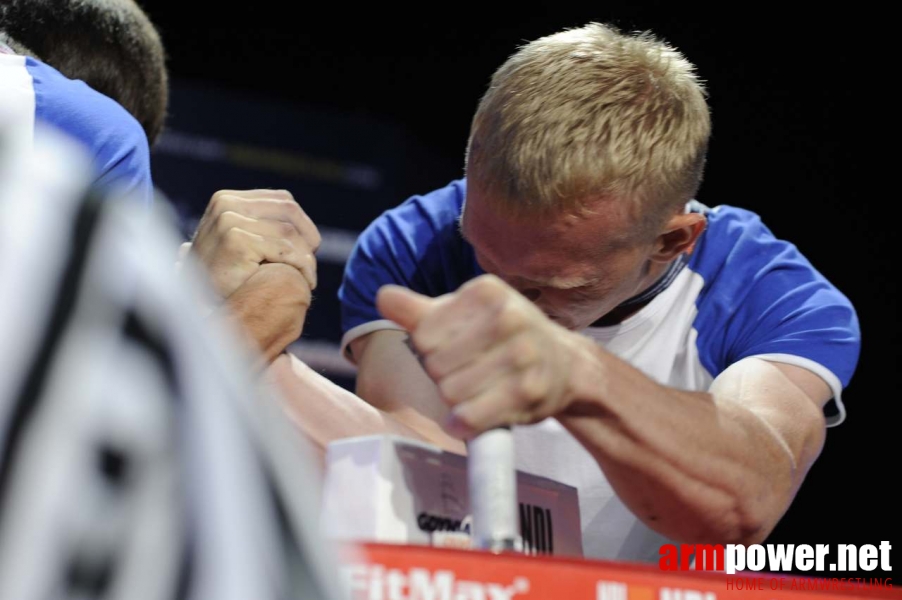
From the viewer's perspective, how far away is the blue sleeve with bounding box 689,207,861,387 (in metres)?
1.38

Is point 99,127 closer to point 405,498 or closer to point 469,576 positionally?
point 405,498

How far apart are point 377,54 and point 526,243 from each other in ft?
7.93

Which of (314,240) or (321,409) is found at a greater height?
(314,240)

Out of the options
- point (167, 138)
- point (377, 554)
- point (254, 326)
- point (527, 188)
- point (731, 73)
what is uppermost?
point (731, 73)

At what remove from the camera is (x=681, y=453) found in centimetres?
99

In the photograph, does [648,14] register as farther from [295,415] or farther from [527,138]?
[295,415]

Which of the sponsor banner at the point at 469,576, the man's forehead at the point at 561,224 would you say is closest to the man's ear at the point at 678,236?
the man's forehead at the point at 561,224

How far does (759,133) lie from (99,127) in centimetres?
240

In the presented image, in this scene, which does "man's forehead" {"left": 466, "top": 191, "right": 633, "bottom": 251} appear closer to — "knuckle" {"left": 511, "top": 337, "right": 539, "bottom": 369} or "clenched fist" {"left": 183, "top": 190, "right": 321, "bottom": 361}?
"clenched fist" {"left": 183, "top": 190, "right": 321, "bottom": 361}

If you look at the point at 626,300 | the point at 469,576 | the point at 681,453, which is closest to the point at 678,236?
the point at 626,300

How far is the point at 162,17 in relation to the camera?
3.25 m

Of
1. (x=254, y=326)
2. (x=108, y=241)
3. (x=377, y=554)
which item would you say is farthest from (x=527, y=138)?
(x=108, y=241)

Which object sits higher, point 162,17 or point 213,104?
point 162,17

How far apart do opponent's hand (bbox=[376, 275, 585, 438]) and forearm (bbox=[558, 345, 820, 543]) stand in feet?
0.30
